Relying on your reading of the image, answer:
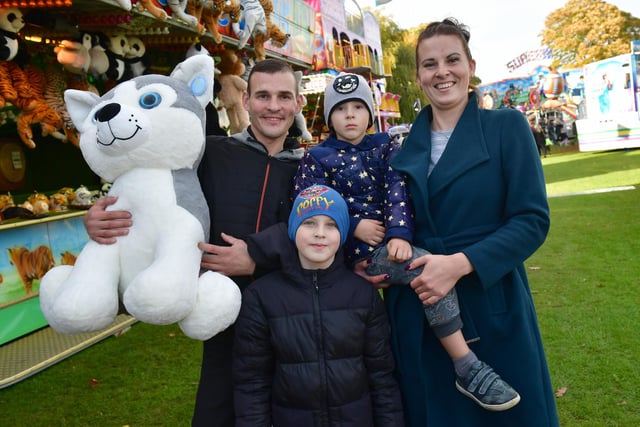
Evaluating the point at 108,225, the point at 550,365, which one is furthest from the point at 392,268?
the point at 550,365

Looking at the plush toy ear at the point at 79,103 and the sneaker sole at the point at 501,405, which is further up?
the plush toy ear at the point at 79,103

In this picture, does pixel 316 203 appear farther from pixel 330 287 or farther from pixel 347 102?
pixel 347 102

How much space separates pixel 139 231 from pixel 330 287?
739mm

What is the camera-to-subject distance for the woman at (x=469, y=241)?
1791mm

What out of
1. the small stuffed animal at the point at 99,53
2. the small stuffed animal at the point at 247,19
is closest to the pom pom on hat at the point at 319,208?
the small stuffed animal at the point at 99,53

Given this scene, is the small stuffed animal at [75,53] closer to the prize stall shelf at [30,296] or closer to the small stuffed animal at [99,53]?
the small stuffed animal at [99,53]

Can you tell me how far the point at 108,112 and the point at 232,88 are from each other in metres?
4.79

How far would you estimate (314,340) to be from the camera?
1.88m

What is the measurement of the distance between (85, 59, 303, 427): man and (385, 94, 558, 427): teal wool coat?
603 mm

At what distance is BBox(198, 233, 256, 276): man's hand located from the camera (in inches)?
78.5

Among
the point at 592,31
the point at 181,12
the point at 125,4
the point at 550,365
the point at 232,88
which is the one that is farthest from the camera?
the point at 592,31

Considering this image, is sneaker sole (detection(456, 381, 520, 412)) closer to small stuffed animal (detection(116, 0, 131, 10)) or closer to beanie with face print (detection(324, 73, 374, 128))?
beanie with face print (detection(324, 73, 374, 128))

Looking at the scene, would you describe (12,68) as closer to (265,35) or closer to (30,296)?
(30,296)

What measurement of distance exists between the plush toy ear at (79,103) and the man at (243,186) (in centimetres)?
50
